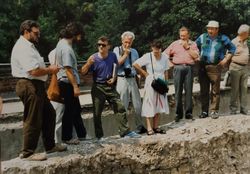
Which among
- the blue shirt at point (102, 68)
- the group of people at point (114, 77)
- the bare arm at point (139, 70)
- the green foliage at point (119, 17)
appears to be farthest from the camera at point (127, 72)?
the green foliage at point (119, 17)

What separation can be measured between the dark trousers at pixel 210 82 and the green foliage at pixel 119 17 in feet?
30.5

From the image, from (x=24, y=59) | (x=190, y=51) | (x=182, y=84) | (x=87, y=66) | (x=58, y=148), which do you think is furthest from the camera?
(x=182, y=84)

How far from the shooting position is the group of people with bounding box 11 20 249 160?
5344mm

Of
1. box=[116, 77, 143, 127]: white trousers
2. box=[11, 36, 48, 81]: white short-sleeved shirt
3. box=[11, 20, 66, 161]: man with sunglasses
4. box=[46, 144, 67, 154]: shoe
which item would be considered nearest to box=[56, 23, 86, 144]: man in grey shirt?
box=[46, 144, 67, 154]: shoe

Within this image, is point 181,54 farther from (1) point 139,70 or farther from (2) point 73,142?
(2) point 73,142

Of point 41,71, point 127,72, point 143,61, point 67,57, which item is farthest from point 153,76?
point 41,71

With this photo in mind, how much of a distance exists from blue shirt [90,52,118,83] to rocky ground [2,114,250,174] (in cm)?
85

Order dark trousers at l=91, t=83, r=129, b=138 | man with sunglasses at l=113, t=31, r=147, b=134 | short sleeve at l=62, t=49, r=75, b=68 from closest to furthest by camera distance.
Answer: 1. short sleeve at l=62, t=49, r=75, b=68
2. dark trousers at l=91, t=83, r=129, b=138
3. man with sunglasses at l=113, t=31, r=147, b=134

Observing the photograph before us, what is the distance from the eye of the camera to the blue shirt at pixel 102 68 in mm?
6543

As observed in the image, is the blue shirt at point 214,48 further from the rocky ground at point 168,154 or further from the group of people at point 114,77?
the rocky ground at point 168,154

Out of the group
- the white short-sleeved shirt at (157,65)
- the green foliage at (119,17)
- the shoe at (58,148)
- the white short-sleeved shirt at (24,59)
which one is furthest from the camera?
the green foliage at (119,17)

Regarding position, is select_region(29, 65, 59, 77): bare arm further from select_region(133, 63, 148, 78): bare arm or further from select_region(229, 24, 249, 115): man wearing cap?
select_region(229, 24, 249, 115): man wearing cap

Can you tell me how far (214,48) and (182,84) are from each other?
0.77 metres

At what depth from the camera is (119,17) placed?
20156 mm
